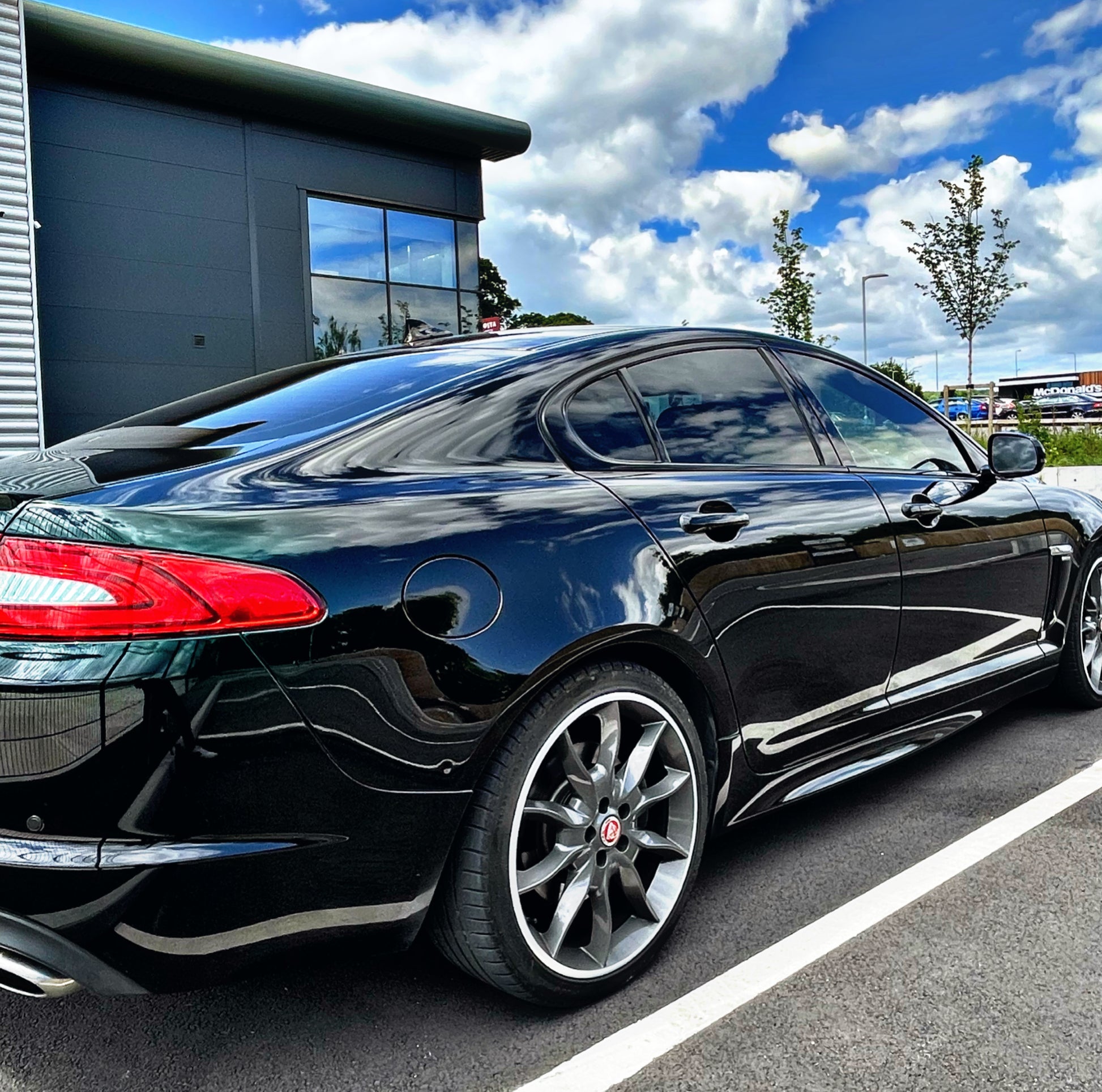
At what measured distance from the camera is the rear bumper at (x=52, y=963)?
1749 millimetres

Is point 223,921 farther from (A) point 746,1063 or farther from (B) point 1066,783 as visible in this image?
(B) point 1066,783

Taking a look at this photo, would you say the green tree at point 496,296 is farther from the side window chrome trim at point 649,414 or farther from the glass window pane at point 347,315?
the side window chrome trim at point 649,414

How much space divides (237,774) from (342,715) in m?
0.20

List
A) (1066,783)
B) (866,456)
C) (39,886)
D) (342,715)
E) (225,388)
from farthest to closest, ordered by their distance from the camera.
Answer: (1066,783)
(866,456)
(225,388)
(342,715)
(39,886)

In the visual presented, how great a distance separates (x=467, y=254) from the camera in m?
17.7

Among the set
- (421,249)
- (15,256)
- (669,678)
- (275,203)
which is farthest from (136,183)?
(669,678)

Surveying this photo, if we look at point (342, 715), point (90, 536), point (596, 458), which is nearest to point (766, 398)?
point (596, 458)

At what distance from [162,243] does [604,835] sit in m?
14.3

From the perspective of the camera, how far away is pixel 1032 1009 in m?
2.22

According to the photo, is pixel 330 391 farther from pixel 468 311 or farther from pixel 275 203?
pixel 468 311

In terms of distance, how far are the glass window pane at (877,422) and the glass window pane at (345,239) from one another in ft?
44.5

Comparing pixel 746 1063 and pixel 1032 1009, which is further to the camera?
pixel 1032 1009

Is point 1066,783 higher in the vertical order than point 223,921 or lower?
lower

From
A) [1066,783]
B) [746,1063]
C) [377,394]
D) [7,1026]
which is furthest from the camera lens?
[1066,783]
